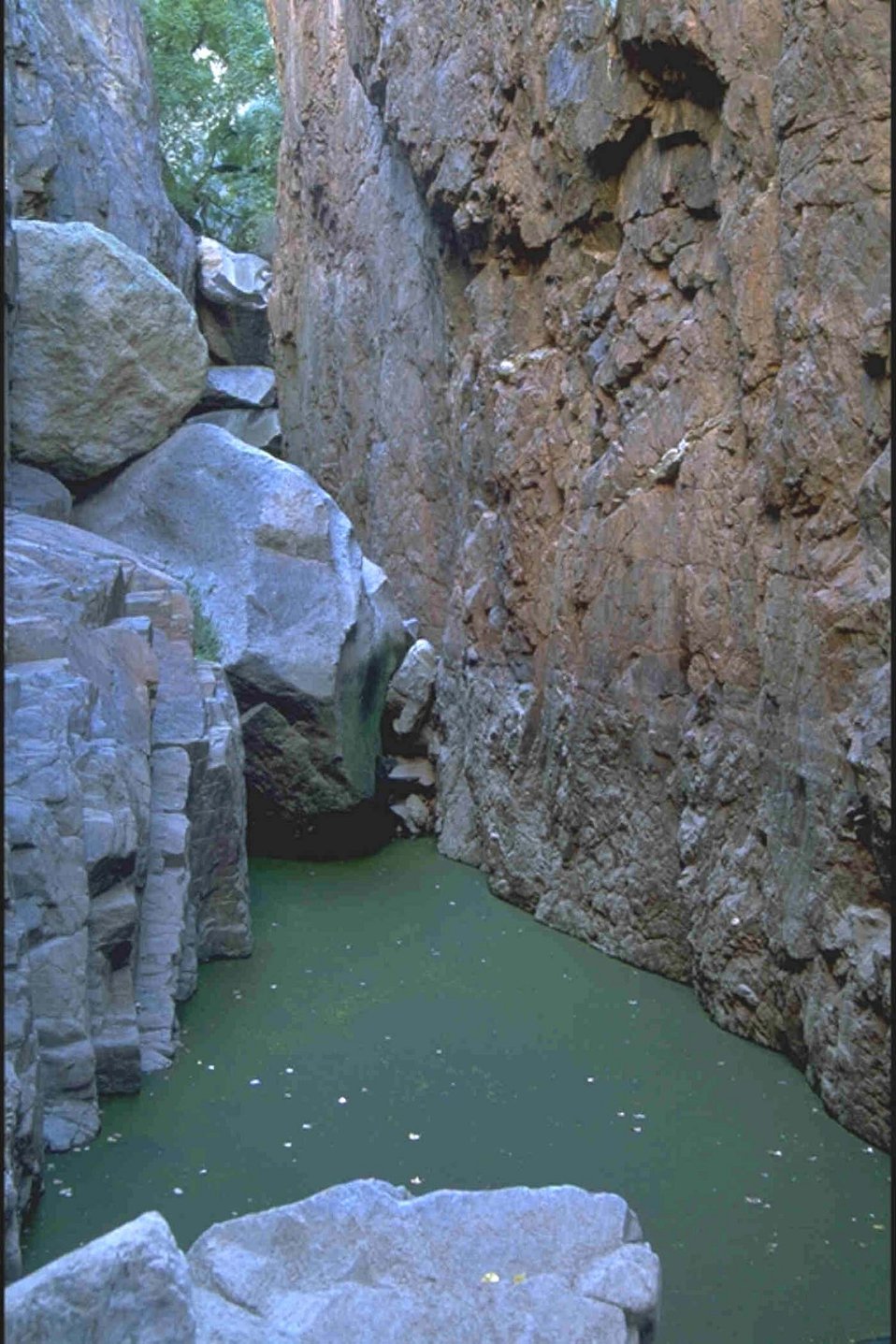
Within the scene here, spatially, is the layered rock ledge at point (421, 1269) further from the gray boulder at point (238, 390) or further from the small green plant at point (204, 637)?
the gray boulder at point (238, 390)

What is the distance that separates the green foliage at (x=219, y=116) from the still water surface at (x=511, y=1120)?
14.5m

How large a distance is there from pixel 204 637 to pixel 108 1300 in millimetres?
6412

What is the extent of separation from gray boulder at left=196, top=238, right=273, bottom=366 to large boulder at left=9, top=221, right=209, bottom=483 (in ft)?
22.3

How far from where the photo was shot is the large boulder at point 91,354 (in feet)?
32.5

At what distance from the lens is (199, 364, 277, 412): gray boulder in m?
15.7

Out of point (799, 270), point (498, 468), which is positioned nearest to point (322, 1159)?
point (799, 270)

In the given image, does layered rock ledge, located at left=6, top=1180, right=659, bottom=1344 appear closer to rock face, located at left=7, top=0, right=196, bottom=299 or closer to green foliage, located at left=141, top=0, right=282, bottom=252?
rock face, located at left=7, top=0, right=196, bottom=299

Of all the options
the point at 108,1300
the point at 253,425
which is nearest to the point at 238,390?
the point at 253,425

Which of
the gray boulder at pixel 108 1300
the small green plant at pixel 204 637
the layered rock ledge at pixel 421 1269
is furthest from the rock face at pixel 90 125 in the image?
the gray boulder at pixel 108 1300

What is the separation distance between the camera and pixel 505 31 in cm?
801

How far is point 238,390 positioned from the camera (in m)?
15.8

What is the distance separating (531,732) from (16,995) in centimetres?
413

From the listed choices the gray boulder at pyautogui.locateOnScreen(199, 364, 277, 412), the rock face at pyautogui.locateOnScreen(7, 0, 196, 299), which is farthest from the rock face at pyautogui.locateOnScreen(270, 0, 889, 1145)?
the gray boulder at pyautogui.locateOnScreen(199, 364, 277, 412)

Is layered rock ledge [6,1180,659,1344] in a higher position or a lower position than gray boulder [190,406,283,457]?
lower
